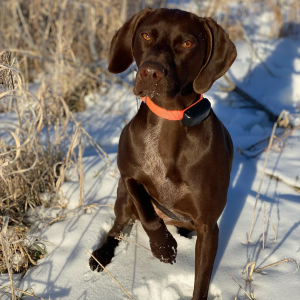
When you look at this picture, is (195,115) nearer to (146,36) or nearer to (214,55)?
(214,55)

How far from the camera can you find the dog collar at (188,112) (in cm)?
206

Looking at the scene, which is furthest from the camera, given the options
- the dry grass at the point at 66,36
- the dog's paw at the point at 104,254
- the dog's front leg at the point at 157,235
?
the dry grass at the point at 66,36

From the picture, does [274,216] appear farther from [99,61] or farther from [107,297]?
[99,61]

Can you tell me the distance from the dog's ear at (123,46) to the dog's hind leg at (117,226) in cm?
70

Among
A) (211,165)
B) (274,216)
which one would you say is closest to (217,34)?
(211,165)

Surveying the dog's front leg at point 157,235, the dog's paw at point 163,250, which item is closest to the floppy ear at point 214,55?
the dog's front leg at point 157,235

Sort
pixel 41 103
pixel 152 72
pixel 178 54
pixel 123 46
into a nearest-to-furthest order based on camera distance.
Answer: pixel 152 72
pixel 178 54
pixel 123 46
pixel 41 103

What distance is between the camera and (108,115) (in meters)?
4.86

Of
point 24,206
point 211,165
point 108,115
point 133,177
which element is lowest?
point 108,115

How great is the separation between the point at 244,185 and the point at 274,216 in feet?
1.64

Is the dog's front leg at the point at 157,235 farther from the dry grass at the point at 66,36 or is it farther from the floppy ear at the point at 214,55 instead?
the dry grass at the point at 66,36

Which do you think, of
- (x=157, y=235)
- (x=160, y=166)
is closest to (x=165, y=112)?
(x=160, y=166)

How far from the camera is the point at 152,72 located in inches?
71.4

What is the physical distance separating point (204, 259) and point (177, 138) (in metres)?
0.65
